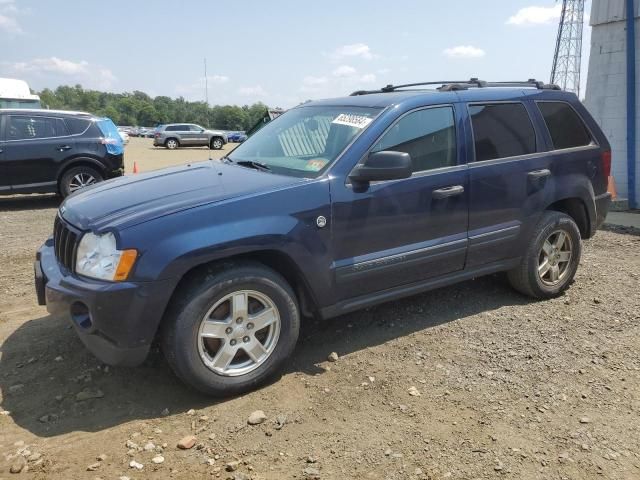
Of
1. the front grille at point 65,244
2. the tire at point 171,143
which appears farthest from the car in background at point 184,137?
the front grille at point 65,244

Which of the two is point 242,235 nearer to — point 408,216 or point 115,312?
point 115,312

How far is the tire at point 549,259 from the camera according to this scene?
4.52 meters

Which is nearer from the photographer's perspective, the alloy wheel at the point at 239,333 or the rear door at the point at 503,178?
the alloy wheel at the point at 239,333

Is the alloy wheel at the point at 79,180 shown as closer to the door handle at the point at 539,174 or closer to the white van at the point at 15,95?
the door handle at the point at 539,174

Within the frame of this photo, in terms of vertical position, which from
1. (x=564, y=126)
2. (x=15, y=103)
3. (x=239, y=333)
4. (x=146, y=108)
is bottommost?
(x=239, y=333)

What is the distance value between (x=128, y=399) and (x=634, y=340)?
140 inches

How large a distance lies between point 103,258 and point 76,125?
782 cm

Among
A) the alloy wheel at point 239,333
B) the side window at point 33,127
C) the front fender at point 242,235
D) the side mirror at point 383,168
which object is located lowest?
the alloy wheel at point 239,333

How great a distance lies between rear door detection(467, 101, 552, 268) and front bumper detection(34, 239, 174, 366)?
241 cm

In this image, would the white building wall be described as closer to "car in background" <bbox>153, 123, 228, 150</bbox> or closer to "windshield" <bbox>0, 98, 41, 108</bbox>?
"windshield" <bbox>0, 98, 41, 108</bbox>

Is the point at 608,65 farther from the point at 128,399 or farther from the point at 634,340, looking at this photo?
the point at 128,399

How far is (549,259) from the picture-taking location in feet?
15.4

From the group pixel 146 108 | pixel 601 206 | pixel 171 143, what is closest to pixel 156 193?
pixel 601 206

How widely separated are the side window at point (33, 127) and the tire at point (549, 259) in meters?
8.29
